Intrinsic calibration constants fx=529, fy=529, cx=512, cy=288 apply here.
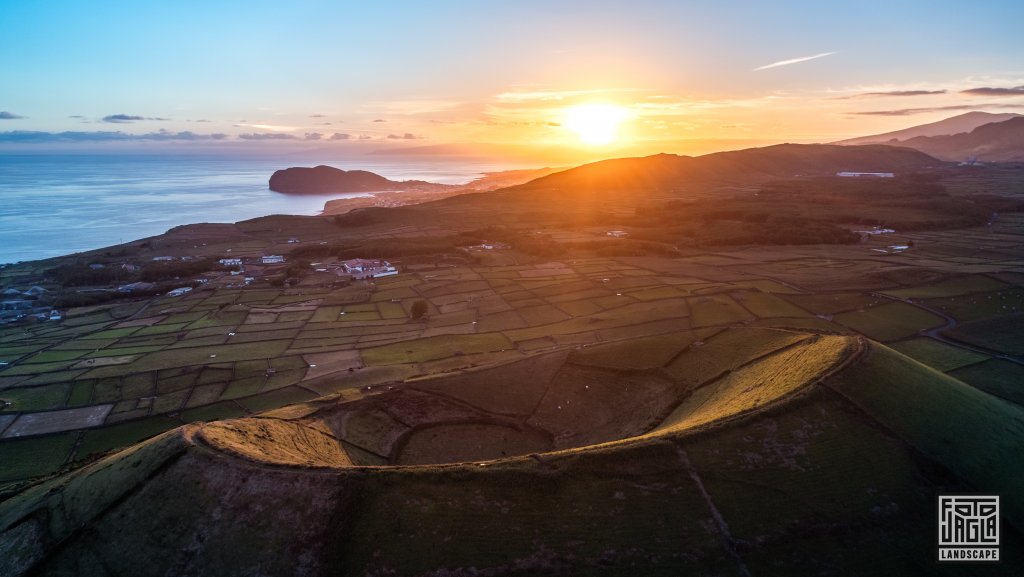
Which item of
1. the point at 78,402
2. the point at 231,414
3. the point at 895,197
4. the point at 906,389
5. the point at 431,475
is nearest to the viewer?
the point at 431,475

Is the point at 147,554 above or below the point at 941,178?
below

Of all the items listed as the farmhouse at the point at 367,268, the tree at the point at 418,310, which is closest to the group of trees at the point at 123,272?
the farmhouse at the point at 367,268

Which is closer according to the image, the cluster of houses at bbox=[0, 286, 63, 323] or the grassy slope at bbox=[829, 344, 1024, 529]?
the grassy slope at bbox=[829, 344, 1024, 529]

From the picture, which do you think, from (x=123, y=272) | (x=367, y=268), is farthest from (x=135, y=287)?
(x=367, y=268)

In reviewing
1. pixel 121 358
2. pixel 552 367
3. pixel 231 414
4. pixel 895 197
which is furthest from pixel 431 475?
pixel 895 197

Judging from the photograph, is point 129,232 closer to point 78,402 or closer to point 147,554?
point 78,402

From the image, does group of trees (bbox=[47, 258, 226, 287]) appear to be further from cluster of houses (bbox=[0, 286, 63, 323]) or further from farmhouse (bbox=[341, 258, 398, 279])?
farmhouse (bbox=[341, 258, 398, 279])

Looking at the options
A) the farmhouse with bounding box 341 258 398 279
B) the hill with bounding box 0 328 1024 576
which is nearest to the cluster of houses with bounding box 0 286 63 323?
the farmhouse with bounding box 341 258 398 279
